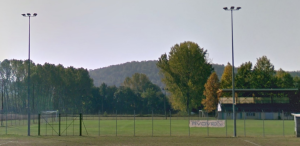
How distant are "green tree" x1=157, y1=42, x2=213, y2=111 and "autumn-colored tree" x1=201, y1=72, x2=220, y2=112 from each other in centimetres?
246

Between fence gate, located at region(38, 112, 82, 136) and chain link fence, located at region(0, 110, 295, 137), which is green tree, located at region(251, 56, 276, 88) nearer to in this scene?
chain link fence, located at region(0, 110, 295, 137)

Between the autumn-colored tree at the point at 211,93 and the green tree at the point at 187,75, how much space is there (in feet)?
8.06

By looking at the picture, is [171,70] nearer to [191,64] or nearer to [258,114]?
[191,64]

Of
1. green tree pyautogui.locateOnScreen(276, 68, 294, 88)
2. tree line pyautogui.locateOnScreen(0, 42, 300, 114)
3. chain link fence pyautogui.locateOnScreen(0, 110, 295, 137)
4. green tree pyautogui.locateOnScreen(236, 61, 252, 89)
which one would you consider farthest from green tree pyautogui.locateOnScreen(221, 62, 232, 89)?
chain link fence pyautogui.locateOnScreen(0, 110, 295, 137)

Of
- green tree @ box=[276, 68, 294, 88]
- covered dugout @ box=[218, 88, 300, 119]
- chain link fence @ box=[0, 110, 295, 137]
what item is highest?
green tree @ box=[276, 68, 294, 88]

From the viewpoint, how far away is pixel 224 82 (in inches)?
3844

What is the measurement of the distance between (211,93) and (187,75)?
755 centimetres

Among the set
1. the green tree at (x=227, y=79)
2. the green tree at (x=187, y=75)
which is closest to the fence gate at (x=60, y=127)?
the green tree at (x=187, y=75)

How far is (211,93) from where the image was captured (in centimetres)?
8488

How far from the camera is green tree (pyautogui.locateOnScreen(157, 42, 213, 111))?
87.3 metres

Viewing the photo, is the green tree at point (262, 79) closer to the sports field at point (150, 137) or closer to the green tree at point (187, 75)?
the green tree at point (187, 75)

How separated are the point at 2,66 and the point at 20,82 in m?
7.49

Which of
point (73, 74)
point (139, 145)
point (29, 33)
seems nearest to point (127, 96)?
point (73, 74)

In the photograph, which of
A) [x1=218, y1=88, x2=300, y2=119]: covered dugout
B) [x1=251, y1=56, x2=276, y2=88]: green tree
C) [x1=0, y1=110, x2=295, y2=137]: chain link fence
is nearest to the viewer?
[x1=0, y1=110, x2=295, y2=137]: chain link fence
